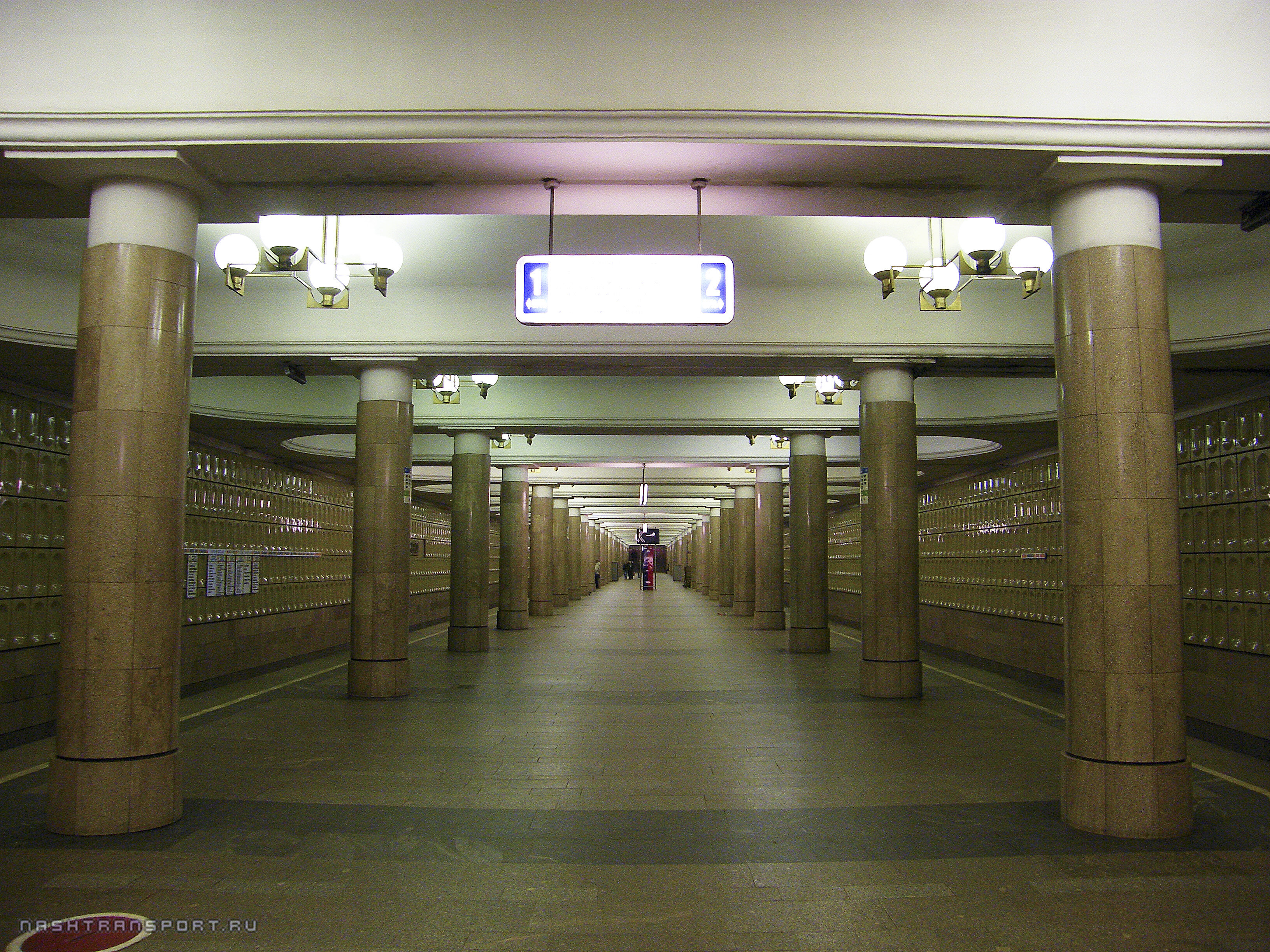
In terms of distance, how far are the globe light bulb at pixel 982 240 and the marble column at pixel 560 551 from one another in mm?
23923

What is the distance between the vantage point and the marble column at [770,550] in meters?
22.0

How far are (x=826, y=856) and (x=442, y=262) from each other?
677cm

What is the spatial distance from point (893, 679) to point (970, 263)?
5.46 m

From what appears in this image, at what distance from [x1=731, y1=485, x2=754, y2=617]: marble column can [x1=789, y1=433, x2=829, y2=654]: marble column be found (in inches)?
345

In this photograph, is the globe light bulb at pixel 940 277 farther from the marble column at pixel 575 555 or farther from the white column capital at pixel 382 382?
the marble column at pixel 575 555

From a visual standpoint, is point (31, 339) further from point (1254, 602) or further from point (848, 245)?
point (1254, 602)

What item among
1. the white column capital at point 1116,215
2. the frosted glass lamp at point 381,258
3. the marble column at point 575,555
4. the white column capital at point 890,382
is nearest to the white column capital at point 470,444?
the white column capital at point 890,382

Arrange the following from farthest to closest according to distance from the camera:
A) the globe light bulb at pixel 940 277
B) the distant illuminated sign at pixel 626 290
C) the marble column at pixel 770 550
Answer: the marble column at pixel 770 550 < the globe light bulb at pixel 940 277 < the distant illuminated sign at pixel 626 290

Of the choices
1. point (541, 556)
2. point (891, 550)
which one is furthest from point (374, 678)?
point (541, 556)

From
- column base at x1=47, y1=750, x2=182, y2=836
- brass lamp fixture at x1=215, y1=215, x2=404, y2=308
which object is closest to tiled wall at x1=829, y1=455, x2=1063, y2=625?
brass lamp fixture at x1=215, y1=215, x2=404, y2=308

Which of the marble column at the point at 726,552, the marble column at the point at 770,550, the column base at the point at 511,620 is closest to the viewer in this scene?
the column base at the point at 511,620

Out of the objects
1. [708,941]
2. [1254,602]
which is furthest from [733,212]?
[1254,602]

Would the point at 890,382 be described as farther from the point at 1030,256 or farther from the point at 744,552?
the point at 744,552

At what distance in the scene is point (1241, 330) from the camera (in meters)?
8.34
